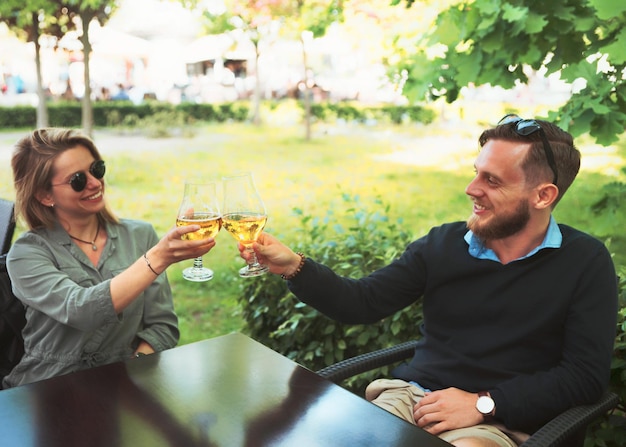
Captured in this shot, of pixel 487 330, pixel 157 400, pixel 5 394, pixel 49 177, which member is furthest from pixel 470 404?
pixel 49 177

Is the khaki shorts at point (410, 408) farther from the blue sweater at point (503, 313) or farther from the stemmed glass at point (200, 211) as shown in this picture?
the stemmed glass at point (200, 211)

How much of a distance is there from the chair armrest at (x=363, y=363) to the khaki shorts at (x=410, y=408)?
0.26 feet

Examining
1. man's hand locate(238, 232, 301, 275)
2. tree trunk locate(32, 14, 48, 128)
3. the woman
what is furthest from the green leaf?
tree trunk locate(32, 14, 48, 128)

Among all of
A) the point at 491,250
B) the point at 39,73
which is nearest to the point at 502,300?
the point at 491,250

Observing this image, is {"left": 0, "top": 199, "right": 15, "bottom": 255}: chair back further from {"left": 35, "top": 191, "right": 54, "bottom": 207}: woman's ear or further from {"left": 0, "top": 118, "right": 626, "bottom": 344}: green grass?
{"left": 0, "top": 118, "right": 626, "bottom": 344}: green grass

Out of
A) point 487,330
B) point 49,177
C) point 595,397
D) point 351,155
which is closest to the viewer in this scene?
point 595,397

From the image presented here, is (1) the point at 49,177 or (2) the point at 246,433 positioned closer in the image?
(2) the point at 246,433

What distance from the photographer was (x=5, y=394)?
168 cm

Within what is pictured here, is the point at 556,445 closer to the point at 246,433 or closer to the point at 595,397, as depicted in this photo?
the point at 595,397

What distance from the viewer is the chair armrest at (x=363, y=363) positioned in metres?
2.02

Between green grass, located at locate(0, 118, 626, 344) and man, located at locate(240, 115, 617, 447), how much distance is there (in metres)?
1.47

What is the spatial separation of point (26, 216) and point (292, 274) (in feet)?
3.25

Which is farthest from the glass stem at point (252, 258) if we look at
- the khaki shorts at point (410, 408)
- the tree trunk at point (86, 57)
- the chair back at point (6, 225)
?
the tree trunk at point (86, 57)

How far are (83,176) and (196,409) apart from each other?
3.40 ft
